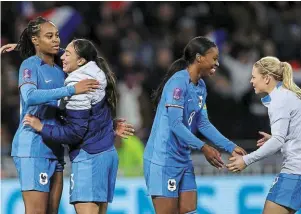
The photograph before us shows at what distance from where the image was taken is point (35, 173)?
7844 mm

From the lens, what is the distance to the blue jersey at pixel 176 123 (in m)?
7.90

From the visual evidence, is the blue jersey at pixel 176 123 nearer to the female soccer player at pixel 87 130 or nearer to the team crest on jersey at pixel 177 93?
the team crest on jersey at pixel 177 93

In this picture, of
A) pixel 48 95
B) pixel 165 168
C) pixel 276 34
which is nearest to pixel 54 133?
pixel 48 95

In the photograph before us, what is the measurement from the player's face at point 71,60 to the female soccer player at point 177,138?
799 millimetres

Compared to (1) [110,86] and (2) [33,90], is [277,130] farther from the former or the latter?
(2) [33,90]

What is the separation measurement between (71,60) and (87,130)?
568 millimetres

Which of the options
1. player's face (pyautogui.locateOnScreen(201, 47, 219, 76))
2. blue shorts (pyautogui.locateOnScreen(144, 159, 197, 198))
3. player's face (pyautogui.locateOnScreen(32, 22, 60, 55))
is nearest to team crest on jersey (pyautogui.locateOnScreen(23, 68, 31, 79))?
player's face (pyautogui.locateOnScreen(32, 22, 60, 55))

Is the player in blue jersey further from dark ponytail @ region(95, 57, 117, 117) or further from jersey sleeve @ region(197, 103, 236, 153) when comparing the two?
jersey sleeve @ region(197, 103, 236, 153)

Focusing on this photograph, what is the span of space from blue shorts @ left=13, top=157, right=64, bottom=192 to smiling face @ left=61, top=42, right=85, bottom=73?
78 centimetres

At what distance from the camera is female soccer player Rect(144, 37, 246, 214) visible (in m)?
8.02

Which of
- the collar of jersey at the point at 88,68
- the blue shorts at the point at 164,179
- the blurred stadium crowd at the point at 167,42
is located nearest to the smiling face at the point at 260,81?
the blue shorts at the point at 164,179

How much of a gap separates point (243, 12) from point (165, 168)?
22.1 feet

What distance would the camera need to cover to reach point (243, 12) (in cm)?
1444

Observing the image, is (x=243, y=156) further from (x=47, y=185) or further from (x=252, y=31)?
(x=252, y=31)
